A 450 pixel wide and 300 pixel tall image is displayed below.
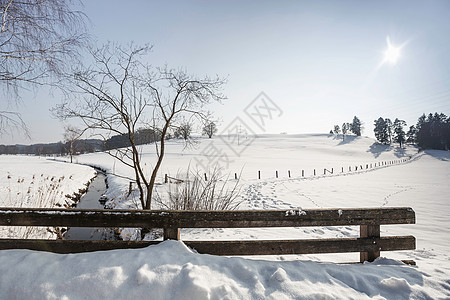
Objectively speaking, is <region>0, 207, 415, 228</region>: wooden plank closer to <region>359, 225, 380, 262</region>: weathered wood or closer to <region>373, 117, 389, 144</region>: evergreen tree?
<region>359, 225, 380, 262</region>: weathered wood

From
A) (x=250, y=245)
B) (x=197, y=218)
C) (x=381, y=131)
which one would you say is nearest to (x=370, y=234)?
(x=250, y=245)

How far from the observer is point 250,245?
2.45 meters

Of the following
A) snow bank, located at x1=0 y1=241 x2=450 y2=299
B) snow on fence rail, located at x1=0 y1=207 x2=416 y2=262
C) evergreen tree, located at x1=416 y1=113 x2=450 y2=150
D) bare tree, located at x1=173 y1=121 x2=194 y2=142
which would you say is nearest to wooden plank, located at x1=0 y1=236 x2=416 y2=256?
snow on fence rail, located at x1=0 y1=207 x2=416 y2=262

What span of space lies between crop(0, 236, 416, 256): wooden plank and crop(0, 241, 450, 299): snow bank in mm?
152

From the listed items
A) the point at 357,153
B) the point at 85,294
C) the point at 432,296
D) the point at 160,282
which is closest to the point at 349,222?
the point at 432,296

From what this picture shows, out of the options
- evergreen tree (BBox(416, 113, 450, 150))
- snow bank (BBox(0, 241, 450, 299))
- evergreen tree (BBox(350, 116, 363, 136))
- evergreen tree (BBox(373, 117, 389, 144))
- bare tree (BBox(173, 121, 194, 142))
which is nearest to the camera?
snow bank (BBox(0, 241, 450, 299))

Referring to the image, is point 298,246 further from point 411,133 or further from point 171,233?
point 411,133

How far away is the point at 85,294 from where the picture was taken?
1798 millimetres

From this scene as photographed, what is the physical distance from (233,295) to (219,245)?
0.65 meters

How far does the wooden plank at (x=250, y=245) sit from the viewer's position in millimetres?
2340

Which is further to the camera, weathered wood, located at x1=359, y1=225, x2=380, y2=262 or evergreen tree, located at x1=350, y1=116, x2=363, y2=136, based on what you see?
evergreen tree, located at x1=350, y1=116, x2=363, y2=136

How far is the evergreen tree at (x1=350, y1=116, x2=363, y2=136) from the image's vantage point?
309 ft

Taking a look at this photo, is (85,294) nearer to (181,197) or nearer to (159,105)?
(181,197)

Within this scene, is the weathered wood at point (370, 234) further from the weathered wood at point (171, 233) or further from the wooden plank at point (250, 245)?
the weathered wood at point (171, 233)
